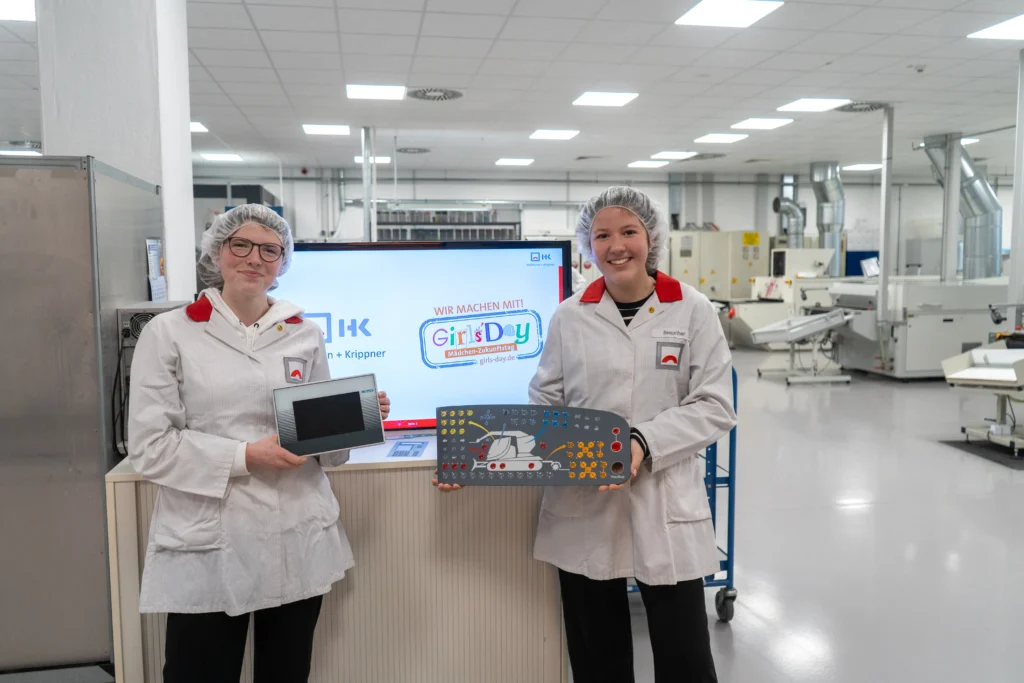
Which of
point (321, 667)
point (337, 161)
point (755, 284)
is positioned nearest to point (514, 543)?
point (321, 667)

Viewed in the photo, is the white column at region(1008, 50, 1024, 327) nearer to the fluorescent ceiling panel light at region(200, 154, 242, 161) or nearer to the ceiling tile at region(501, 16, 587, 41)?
the ceiling tile at region(501, 16, 587, 41)

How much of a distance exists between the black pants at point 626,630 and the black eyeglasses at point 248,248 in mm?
984

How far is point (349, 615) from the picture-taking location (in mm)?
1845

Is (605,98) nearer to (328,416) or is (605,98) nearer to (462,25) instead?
(462,25)

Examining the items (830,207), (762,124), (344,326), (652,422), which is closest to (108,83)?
(344,326)

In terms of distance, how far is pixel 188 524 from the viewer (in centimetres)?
141

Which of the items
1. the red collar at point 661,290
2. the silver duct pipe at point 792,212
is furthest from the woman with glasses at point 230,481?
the silver duct pipe at point 792,212

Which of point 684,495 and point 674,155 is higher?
point 674,155

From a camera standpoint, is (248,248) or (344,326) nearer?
(248,248)

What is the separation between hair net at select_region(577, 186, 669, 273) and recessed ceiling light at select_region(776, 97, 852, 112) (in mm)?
6880

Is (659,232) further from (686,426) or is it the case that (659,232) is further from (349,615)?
(349,615)

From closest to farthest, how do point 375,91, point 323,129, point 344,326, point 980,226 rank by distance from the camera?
point 344,326 → point 375,91 → point 980,226 → point 323,129

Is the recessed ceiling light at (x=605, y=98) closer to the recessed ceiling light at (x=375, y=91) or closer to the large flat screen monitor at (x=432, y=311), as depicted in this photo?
the recessed ceiling light at (x=375, y=91)

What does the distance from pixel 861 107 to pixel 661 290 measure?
7.78m
